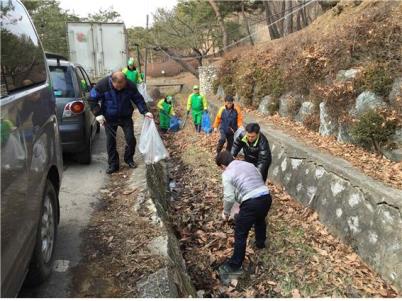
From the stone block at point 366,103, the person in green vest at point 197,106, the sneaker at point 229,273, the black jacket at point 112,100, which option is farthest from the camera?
the person in green vest at point 197,106

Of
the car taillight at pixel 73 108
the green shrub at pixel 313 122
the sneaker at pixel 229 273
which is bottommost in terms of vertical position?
the sneaker at pixel 229 273

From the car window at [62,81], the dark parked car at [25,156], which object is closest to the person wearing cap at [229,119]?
the car window at [62,81]

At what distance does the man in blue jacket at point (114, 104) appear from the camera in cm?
625

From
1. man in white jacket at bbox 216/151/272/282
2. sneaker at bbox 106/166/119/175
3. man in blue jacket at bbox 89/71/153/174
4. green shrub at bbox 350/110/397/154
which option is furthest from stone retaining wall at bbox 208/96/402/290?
sneaker at bbox 106/166/119/175

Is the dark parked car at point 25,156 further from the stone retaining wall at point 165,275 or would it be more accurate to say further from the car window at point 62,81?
the car window at point 62,81

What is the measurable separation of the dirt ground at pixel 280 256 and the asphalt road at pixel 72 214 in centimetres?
144

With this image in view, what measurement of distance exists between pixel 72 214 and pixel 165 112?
8.94 m

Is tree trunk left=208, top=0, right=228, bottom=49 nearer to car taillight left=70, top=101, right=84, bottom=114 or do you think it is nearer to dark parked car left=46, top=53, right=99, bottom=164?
dark parked car left=46, top=53, right=99, bottom=164

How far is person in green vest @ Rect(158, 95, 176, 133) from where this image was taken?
1373 cm

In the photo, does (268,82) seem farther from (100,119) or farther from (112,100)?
(100,119)

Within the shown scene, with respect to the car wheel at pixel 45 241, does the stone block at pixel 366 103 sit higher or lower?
higher

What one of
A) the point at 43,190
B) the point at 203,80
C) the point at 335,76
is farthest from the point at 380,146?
the point at 203,80

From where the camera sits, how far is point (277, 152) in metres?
8.41

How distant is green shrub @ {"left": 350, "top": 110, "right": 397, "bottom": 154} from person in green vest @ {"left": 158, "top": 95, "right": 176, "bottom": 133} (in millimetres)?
7618
